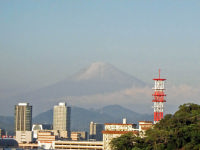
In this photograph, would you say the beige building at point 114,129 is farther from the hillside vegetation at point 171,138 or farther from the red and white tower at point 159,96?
the hillside vegetation at point 171,138

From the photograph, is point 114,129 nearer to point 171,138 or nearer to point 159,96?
point 159,96

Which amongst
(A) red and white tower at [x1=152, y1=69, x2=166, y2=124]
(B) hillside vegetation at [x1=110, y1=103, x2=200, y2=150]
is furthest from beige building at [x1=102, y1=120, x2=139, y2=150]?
(B) hillside vegetation at [x1=110, y1=103, x2=200, y2=150]

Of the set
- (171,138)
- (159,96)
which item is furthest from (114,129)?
(171,138)

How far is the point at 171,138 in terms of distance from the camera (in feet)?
338

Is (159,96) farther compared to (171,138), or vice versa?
(159,96)

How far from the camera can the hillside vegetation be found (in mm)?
102000

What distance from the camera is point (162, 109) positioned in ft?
456

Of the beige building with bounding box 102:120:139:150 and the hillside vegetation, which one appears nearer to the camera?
the hillside vegetation

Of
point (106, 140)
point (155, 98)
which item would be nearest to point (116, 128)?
point (106, 140)

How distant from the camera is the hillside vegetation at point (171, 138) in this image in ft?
335

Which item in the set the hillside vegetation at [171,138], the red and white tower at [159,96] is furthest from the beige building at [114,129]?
the hillside vegetation at [171,138]

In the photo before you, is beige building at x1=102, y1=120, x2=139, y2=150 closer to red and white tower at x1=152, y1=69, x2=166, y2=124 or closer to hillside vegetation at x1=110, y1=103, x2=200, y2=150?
red and white tower at x1=152, y1=69, x2=166, y2=124

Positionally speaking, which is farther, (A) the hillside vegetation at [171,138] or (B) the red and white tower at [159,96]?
(B) the red and white tower at [159,96]

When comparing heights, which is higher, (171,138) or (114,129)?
(114,129)
